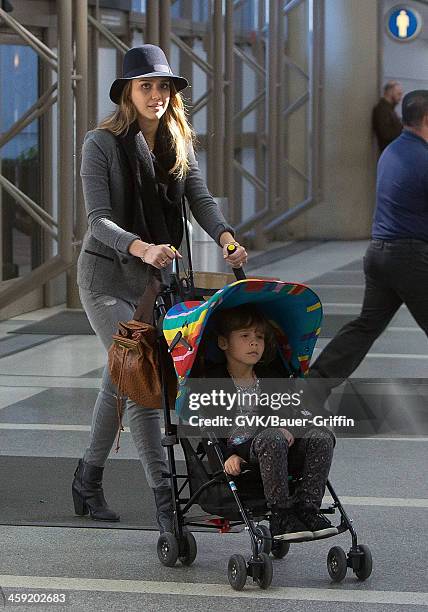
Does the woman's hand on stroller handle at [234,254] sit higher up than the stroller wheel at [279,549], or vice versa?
the woman's hand on stroller handle at [234,254]

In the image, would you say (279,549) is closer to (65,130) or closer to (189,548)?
(189,548)

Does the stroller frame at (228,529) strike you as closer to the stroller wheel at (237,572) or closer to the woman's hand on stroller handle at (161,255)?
the stroller wheel at (237,572)

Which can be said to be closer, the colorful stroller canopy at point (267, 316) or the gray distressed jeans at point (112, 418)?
the colorful stroller canopy at point (267, 316)

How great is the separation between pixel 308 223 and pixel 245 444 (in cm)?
1820

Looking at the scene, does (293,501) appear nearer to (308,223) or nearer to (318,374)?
(318,374)

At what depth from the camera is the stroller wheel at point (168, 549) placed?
5297 millimetres

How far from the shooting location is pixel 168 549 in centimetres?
532

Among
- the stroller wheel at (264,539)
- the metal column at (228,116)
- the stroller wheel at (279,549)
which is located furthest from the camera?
the metal column at (228,116)

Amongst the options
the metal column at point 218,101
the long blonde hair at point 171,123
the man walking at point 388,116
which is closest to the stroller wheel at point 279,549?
the long blonde hair at point 171,123

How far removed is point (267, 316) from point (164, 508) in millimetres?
833

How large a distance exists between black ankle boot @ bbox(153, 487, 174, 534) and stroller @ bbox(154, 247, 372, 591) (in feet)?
0.37

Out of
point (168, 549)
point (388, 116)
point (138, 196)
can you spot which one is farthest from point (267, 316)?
point (388, 116)

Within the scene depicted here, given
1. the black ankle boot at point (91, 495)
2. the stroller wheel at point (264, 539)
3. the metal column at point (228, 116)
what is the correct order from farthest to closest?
1. the metal column at point (228, 116)
2. the black ankle boot at point (91, 495)
3. the stroller wheel at point (264, 539)

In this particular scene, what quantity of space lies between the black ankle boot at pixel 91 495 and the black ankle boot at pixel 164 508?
52 centimetres
